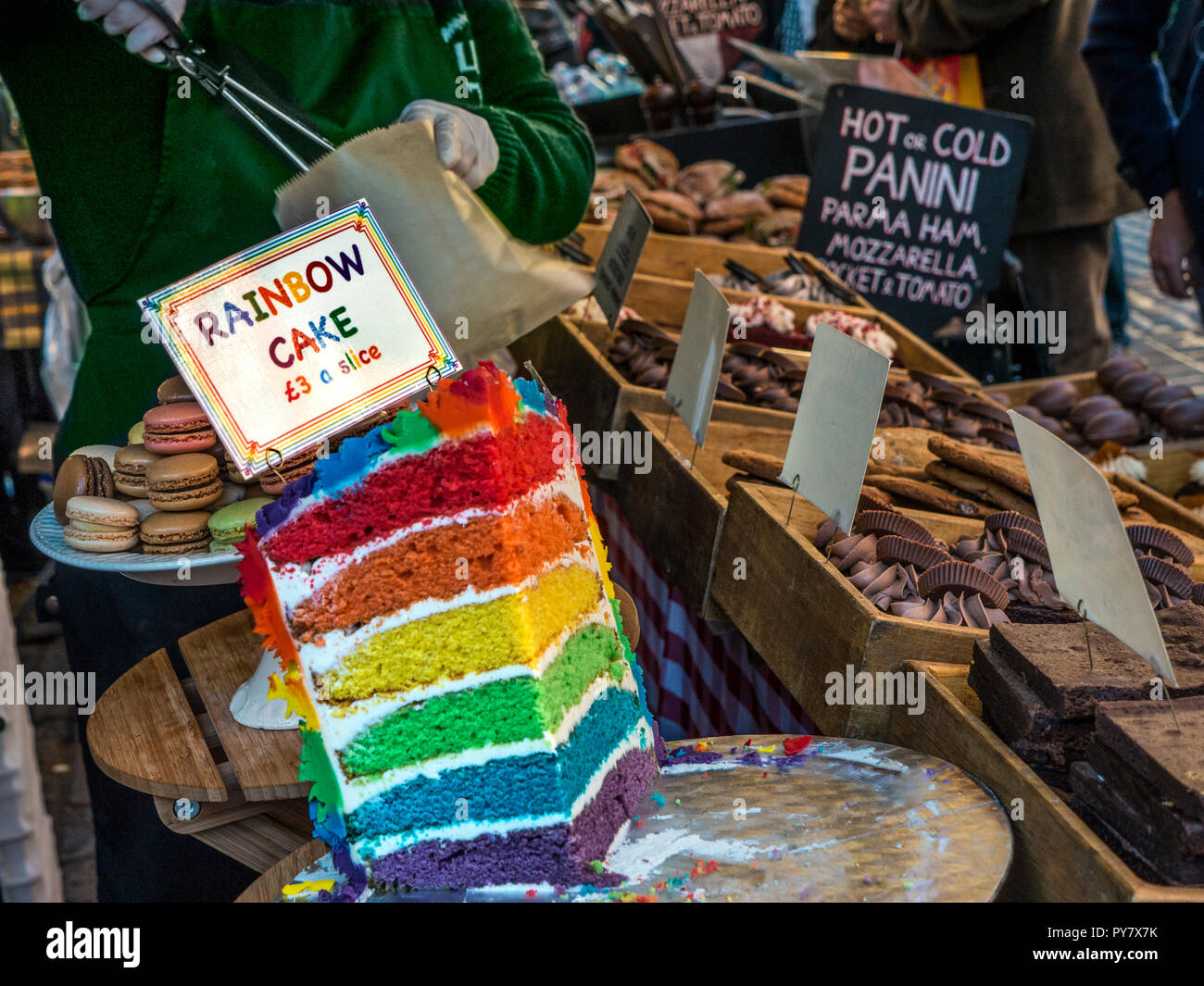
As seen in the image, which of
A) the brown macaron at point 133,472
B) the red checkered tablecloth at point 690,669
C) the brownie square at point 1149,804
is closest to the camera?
the brownie square at point 1149,804

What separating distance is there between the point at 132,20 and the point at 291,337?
0.57 meters

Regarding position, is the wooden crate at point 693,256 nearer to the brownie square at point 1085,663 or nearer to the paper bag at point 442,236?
the paper bag at point 442,236

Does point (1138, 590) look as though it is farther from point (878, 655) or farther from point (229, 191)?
point (229, 191)

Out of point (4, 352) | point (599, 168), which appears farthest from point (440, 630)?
point (599, 168)

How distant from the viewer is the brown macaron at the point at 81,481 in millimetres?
1896

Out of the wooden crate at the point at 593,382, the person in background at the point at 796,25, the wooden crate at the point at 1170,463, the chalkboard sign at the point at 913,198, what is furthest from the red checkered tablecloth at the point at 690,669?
the person in background at the point at 796,25

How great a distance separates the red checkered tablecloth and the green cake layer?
3.20 feet

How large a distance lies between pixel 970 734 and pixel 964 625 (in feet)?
0.97

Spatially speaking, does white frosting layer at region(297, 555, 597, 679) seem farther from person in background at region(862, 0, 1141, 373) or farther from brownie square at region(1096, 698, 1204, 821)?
person in background at region(862, 0, 1141, 373)

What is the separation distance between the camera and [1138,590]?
1.37 m

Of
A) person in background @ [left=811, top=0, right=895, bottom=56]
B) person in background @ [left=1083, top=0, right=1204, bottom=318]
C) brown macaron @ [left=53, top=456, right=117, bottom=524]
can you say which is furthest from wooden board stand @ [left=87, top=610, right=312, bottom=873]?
person in background @ [left=811, top=0, right=895, bottom=56]

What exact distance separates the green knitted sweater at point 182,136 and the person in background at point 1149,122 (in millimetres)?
2369

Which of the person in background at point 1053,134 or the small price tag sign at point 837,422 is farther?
the person in background at point 1053,134

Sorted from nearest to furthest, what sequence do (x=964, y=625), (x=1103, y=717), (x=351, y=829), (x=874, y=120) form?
(x=1103, y=717) < (x=351, y=829) < (x=964, y=625) < (x=874, y=120)
